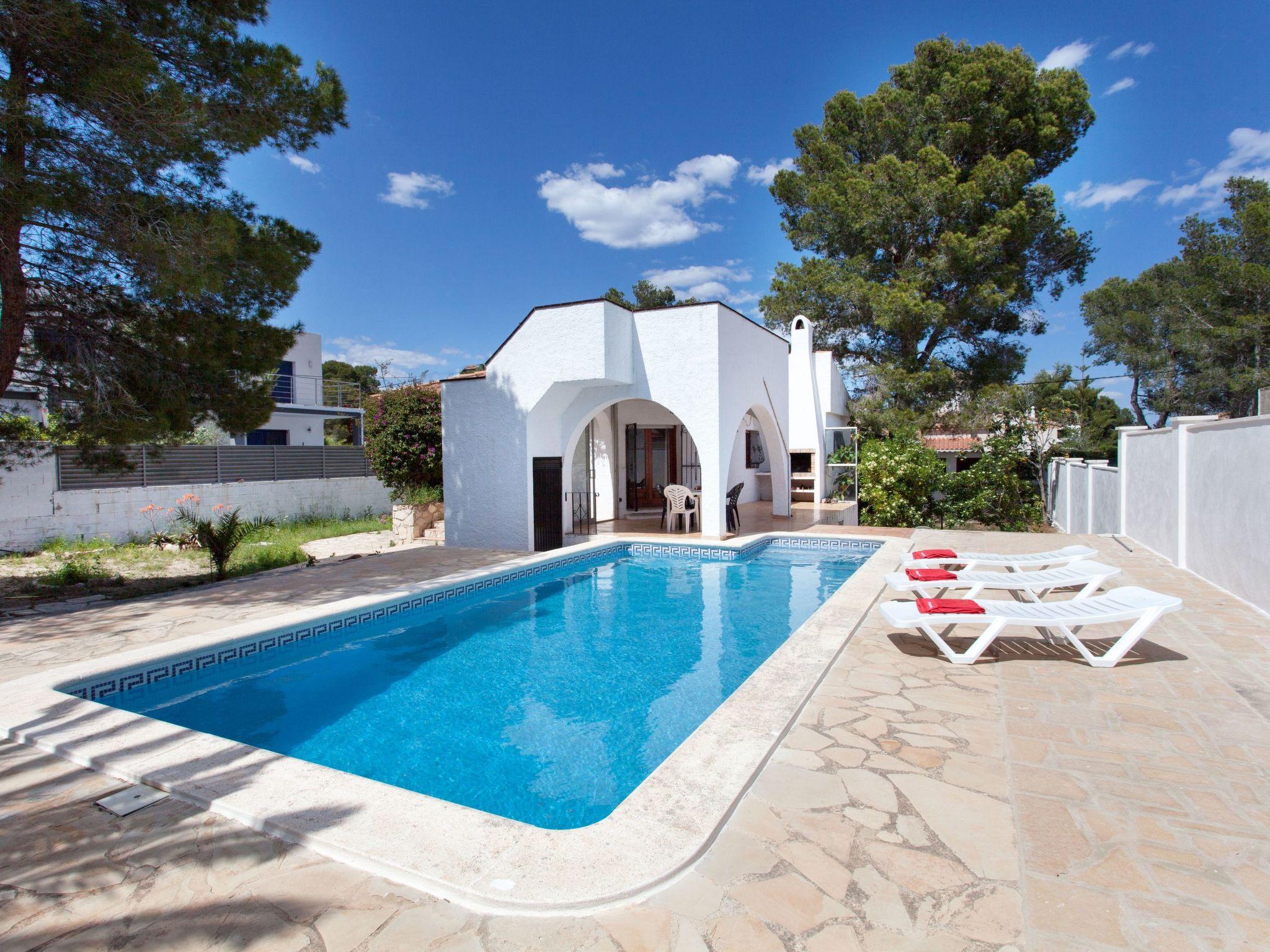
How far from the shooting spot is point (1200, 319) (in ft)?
111

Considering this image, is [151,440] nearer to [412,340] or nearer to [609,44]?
[609,44]

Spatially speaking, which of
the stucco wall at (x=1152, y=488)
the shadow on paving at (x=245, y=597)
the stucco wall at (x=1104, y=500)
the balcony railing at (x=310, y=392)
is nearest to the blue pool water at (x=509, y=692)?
the shadow on paving at (x=245, y=597)

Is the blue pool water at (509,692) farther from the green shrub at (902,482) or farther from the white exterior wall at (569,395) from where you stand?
the green shrub at (902,482)

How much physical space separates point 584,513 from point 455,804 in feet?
42.5

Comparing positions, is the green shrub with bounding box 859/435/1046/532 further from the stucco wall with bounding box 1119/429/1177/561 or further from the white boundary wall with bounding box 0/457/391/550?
the white boundary wall with bounding box 0/457/391/550

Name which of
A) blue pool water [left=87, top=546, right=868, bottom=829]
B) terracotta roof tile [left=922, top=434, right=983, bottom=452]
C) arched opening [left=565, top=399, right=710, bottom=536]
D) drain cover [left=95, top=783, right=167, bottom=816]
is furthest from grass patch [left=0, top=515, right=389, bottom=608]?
terracotta roof tile [left=922, top=434, right=983, bottom=452]

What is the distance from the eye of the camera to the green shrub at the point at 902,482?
16.2 metres

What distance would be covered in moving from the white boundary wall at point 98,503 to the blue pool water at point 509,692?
29.6 feet

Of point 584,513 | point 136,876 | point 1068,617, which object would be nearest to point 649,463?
point 584,513

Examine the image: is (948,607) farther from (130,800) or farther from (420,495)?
(420,495)

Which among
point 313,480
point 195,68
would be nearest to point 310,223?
point 195,68

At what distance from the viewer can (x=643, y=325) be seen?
13.1m

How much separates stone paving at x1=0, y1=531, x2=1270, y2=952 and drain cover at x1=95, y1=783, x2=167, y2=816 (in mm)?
67

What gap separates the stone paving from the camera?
8.02 feet
